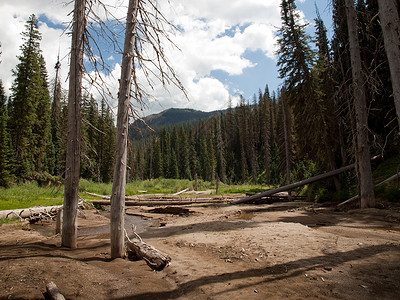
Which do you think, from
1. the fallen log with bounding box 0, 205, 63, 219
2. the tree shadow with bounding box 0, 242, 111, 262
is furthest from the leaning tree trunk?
the fallen log with bounding box 0, 205, 63, 219

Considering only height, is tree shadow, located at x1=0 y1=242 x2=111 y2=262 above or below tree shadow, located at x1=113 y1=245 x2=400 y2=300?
above

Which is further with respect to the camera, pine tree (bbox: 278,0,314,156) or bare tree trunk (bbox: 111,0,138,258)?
pine tree (bbox: 278,0,314,156)

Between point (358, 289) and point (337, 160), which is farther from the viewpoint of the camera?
point (337, 160)

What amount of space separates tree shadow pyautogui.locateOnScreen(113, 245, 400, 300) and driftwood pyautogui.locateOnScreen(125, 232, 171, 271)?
3.07ft

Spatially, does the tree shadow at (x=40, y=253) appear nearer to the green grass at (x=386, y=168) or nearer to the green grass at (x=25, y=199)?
the green grass at (x=25, y=199)

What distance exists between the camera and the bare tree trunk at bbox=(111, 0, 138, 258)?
17.3 feet

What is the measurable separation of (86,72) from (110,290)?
17.7 ft

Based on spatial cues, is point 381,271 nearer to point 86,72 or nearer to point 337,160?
point 86,72

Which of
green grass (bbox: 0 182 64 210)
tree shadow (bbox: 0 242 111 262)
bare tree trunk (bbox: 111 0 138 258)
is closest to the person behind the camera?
tree shadow (bbox: 0 242 111 262)

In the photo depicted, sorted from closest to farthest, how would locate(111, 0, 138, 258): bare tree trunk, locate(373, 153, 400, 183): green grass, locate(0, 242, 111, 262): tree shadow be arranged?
locate(0, 242, 111, 262): tree shadow → locate(111, 0, 138, 258): bare tree trunk → locate(373, 153, 400, 183): green grass

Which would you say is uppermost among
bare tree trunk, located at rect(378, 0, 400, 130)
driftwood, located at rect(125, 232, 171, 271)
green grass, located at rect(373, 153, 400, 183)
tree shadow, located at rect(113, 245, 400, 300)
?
bare tree trunk, located at rect(378, 0, 400, 130)

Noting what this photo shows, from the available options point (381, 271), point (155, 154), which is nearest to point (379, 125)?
point (381, 271)

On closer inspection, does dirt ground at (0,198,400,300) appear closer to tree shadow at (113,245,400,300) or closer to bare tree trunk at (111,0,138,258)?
tree shadow at (113,245,400,300)

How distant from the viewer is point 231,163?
210 ft
